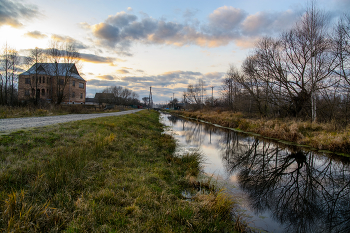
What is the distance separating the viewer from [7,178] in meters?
3.67

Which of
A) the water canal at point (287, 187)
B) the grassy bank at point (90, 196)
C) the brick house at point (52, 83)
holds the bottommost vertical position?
the water canal at point (287, 187)

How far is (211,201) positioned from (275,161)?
21.4 feet

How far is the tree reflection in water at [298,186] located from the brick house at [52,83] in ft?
104

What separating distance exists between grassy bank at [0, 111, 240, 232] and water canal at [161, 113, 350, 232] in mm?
1251

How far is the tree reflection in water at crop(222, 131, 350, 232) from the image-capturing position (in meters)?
4.21

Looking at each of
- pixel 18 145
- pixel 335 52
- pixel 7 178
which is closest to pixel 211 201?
pixel 7 178

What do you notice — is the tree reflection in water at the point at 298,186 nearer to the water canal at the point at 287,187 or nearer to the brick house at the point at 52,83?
the water canal at the point at 287,187

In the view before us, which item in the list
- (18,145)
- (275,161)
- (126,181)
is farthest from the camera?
(275,161)

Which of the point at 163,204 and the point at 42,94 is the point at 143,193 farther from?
the point at 42,94

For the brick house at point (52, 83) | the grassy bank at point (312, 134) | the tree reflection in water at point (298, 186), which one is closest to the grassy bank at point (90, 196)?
the tree reflection in water at point (298, 186)

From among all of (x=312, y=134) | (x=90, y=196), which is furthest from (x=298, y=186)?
(x=312, y=134)

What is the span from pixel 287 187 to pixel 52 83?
Answer: 42138mm

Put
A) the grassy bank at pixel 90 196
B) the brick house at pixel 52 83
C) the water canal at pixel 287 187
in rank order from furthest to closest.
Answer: the brick house at pixel 52 83, the water canal at pixel 287 187, the grassy bank at pixel 90 196

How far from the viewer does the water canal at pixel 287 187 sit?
4141 millimetres
